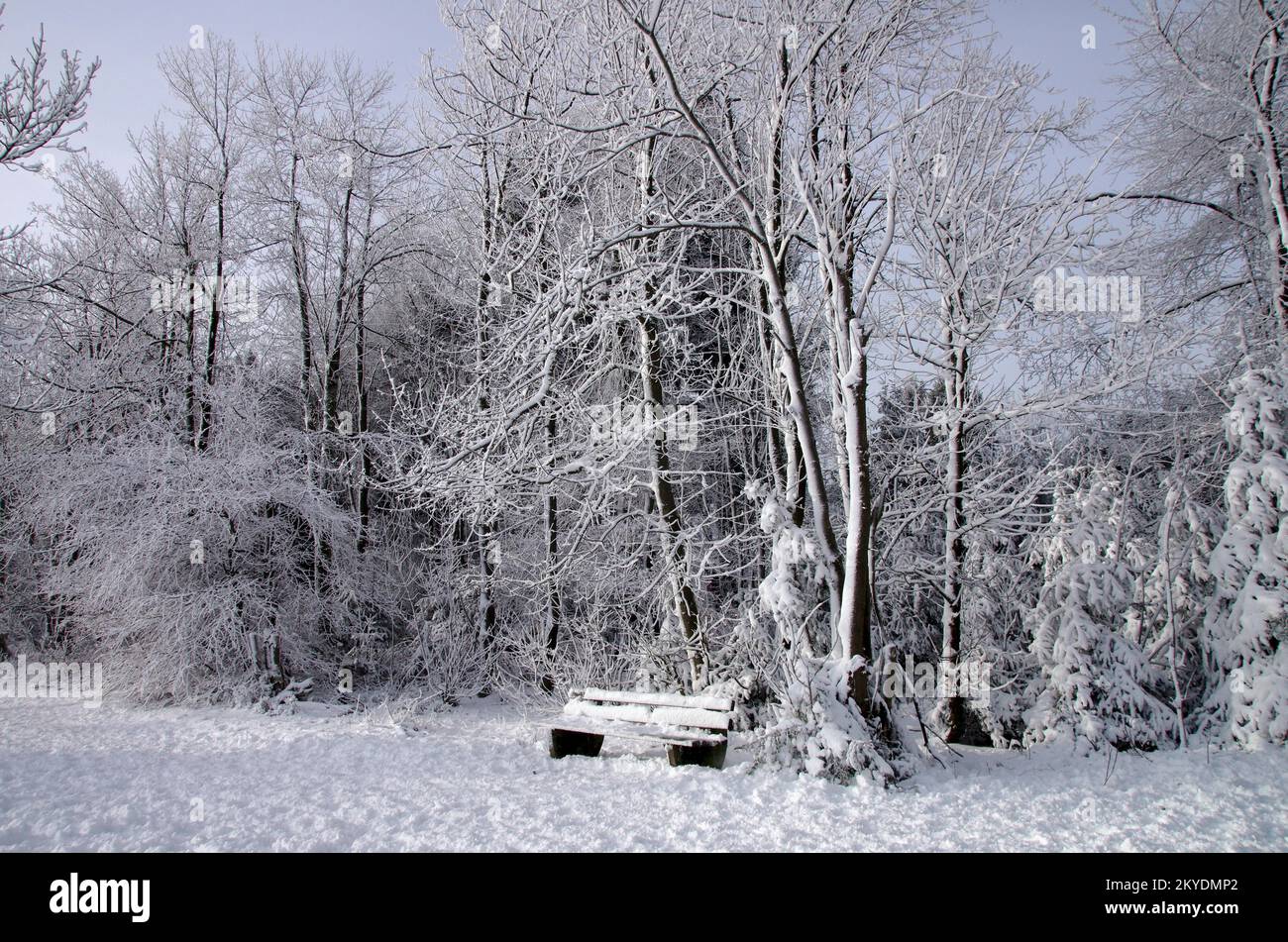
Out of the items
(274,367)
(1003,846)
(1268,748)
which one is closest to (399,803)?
(1003,846)

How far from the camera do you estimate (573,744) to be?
695 cm

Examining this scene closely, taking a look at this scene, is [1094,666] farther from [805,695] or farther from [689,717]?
[689,717]

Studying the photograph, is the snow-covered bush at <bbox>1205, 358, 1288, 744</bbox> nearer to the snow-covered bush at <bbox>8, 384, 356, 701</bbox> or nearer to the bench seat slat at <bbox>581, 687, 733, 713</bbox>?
the bench seat slat at <bbox>581, 687, 733, 713</bbox>

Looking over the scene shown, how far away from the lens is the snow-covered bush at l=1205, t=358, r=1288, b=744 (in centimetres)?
651

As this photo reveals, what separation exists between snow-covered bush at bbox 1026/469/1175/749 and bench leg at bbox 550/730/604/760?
14.9ft

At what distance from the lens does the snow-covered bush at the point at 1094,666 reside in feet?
23.1

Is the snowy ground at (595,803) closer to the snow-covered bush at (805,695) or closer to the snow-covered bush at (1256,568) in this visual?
the snow-covered bush at (805,695)

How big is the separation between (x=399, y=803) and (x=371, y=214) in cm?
1364

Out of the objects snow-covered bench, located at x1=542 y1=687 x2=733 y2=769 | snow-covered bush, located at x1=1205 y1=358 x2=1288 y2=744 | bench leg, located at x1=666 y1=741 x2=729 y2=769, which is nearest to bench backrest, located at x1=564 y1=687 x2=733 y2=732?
snow-covered bench, located at x1=542 y1=687 x2=733 y2=769

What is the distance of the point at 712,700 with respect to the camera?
6391 mm

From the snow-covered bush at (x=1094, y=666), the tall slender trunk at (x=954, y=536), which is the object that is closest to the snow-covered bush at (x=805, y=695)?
the tall slender trunk at (x=954, y=536)

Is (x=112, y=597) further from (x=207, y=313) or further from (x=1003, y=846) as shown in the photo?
(x=1003, y=846)

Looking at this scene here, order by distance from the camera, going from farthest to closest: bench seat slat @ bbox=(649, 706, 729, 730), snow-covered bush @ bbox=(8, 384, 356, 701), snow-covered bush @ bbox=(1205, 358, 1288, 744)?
snow-covered bush @ bbox=(8, 384, 356, 701) < snow-covered bush @ bbox=(1205, 358, 1288, 744) < bench seat slat @ bbox=(649, 706, 729, 730)

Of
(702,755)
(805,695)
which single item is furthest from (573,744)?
(805,695)
